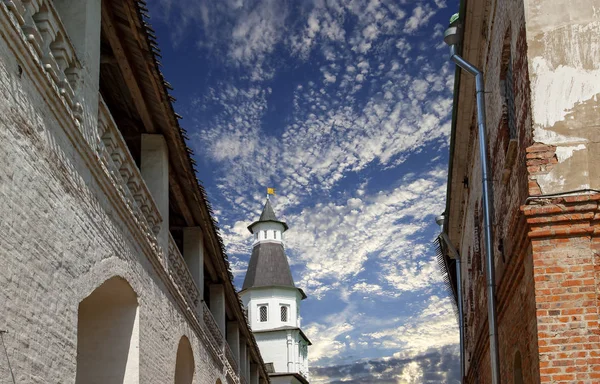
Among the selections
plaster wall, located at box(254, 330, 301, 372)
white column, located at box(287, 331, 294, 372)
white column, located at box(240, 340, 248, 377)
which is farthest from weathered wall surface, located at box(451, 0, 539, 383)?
plaster wall, located at box(254, 330, 301, 372)

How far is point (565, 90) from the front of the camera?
8211 mm

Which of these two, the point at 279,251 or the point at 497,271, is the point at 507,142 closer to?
the point at 497,271

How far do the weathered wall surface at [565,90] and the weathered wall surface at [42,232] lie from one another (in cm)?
448

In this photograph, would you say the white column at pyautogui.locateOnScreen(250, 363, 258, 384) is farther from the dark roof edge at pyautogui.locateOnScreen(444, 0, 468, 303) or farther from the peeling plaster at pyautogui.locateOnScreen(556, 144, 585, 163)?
the peeling plaster at pyautogui.locateOnScreen(556, 144, 585, 163)

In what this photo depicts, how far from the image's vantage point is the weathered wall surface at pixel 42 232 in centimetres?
586

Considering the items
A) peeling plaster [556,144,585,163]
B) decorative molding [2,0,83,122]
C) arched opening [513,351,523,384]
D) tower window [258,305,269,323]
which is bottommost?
arched opening [513,351,523,384]

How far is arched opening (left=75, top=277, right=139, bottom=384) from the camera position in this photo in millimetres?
9641

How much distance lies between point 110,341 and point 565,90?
19.9 feet

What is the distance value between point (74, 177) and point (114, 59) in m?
3.18

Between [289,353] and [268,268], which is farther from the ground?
[268,268]

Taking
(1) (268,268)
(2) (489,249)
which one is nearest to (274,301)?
(1) (268,268)

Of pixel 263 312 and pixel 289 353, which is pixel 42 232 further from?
pixel 263 312

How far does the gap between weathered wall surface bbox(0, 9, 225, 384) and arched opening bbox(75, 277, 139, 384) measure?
3.56 feet

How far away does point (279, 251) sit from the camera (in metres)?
60.5
